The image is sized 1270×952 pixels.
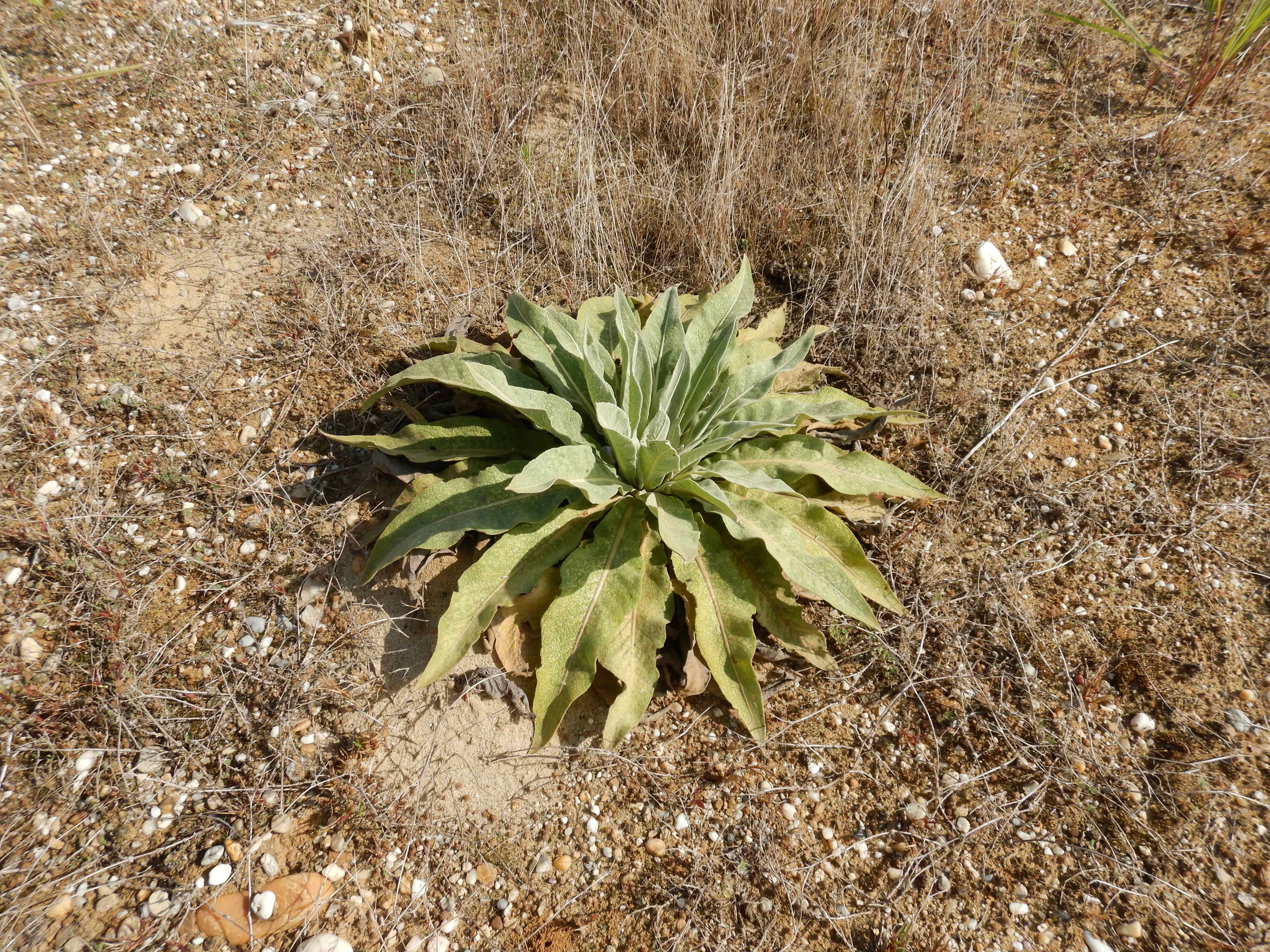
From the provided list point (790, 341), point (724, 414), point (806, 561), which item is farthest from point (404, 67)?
point (806, 561)

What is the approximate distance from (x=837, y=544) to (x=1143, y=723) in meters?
1.11

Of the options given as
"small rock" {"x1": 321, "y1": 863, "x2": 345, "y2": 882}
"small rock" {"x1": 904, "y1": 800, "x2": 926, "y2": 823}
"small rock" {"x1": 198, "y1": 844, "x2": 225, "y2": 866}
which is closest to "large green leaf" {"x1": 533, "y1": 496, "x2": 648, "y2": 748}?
"small rock" {"x1": 321, "y1": 863, "x2": 345, "y2": 882}

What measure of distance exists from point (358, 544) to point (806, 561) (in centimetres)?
154

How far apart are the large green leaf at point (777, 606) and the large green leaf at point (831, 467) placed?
0.98 ft

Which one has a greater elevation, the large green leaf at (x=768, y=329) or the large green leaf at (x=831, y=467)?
the large green leaf at (x=768, y=329)

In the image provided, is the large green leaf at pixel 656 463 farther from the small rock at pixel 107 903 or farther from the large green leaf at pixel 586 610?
the small rock at pixel 107 903

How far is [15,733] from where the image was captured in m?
2.10

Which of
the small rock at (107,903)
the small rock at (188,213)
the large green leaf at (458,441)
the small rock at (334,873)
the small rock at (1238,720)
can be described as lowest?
the small rock at (334,873)

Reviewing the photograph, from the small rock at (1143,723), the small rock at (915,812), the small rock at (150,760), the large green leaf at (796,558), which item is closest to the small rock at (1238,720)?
the small rock at (1143,723)

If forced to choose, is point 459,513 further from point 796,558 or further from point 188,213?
point 188,213

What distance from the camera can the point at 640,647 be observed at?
2.22 m

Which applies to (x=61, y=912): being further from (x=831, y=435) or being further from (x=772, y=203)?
(x=772, y=203)

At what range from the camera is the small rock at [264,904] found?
1959 millimetres

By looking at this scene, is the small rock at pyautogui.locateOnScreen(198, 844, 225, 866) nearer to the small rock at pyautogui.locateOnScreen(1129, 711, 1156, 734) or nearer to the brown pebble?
the brown pebble
